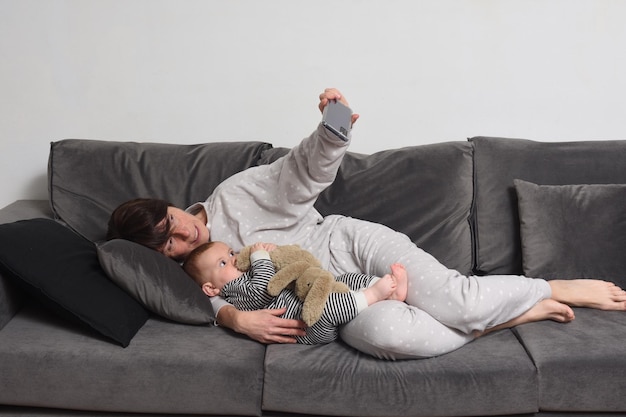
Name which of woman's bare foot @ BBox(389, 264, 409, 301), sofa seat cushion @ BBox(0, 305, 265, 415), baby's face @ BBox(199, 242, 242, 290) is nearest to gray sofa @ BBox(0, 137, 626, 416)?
sofa seat cushion @ BBox(0, 305, 265, 415)

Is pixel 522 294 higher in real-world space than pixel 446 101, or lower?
lower

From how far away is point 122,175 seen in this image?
2.58m

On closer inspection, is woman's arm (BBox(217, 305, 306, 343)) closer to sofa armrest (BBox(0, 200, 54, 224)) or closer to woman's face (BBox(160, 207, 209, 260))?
woman's face (BBox(160, 207, 209, 260))

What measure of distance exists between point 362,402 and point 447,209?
2.74 feet

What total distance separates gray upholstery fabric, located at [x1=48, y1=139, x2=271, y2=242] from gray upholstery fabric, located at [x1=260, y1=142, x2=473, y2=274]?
41 cm

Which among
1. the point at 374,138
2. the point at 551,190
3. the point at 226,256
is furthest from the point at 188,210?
the point at 551,190

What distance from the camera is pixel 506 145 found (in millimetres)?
2543

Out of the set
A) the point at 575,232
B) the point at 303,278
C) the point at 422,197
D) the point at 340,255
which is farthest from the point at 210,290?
the point at 575,232

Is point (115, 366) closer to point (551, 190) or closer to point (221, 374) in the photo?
point (221, 374)

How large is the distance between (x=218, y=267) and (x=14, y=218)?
86 centimetres

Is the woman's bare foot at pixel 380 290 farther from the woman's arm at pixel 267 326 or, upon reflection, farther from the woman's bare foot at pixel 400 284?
the woman's arm at pixel 267 326

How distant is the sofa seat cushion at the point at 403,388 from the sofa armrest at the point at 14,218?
0.79 metres

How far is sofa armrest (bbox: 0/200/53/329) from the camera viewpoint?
2080 mm

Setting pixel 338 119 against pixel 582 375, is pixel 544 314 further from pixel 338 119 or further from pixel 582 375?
pixel 338 119
